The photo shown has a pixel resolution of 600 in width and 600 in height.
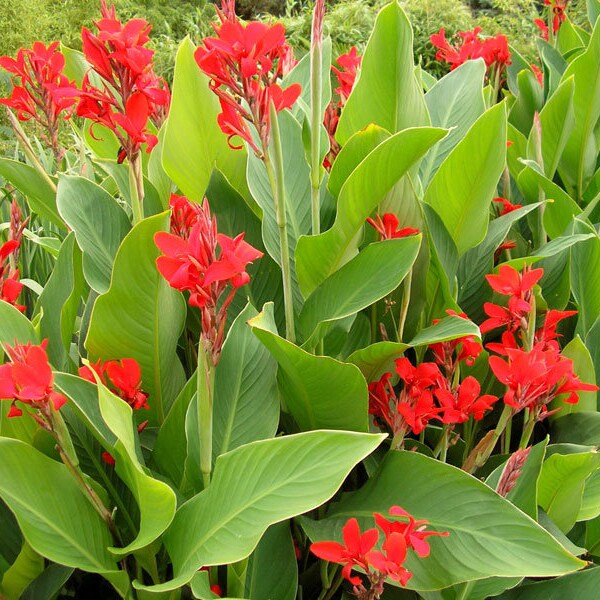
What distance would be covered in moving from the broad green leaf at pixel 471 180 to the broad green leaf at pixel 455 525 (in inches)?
15.9

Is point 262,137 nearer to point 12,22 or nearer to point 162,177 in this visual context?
point 162,177

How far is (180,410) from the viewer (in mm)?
926

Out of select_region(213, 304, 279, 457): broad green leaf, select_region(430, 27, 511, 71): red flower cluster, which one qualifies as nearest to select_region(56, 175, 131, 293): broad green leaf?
select_region(213, 304, 279, 457): broad green leaf

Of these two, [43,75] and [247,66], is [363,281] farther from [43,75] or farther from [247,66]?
[43,75]

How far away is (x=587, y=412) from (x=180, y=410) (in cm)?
61

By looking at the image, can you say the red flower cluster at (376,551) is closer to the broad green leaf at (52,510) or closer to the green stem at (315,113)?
the broad green leaf at (52,510)

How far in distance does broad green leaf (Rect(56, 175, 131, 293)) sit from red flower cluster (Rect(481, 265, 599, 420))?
555 millimetres

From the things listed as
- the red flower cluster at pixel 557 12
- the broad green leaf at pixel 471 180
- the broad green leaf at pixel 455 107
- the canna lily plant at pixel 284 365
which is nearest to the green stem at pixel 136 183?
the canna lily plant at pixel 284 365

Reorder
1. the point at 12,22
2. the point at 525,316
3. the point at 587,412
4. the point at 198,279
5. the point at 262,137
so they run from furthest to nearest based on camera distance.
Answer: the point at 12,22 < the point at 587,412 < the point at 525,316 < the point at 262,137 < the point at 198,279

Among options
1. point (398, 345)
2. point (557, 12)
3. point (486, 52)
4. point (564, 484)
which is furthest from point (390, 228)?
point (557, 12)

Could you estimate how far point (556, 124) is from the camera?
1.47 meters

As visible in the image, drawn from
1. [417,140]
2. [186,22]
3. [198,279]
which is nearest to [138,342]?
[198,279]

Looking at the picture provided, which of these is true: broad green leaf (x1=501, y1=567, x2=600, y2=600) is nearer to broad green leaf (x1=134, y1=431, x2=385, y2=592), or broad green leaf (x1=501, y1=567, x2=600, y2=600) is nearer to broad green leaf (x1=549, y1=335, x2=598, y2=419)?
broad green leaf (x1=549, y1=335, x2=598, y2=419)

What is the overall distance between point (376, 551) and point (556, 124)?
1.08 m
